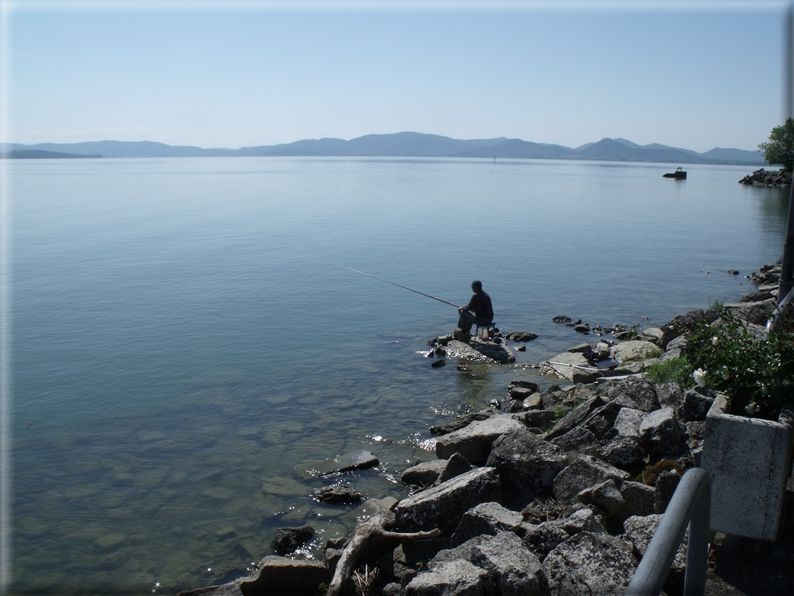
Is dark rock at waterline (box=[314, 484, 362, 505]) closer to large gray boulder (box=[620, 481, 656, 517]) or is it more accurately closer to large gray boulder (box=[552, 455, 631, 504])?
large gray boulder (box=[552, 455, 631, 504])

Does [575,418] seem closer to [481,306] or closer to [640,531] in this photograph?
[640,531]

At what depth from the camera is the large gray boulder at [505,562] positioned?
18.1ft

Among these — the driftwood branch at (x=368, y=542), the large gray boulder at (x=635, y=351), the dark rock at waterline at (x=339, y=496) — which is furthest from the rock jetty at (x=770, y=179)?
the driftwood branch at (x=368, y=542)

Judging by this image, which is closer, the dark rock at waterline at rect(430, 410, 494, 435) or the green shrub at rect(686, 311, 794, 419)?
the green shrub at rect(686, 311, 794, 419)

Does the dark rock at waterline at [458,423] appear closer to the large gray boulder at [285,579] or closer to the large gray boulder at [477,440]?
the large gray boulder at [477,440]

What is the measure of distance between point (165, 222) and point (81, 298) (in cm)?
2641

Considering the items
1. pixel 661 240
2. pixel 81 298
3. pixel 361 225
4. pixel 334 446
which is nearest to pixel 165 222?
pixel 361 225

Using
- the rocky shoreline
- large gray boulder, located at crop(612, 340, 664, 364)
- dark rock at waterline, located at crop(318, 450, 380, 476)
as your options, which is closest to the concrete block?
the rocky shoreline

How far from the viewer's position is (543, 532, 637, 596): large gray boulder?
17.1 feet

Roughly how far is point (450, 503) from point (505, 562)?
83.3 inches

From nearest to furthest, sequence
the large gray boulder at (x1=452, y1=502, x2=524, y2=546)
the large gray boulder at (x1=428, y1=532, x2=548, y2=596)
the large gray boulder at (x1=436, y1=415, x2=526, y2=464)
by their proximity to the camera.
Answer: the large gray boulder at (x1=428, y1=532, x2=548, y2=596), the large gray boulder at (x1=452, y1=502, x2=524, y2=546), the large gray boulder at (x1=436, y1=415, x2=526, y2=464)

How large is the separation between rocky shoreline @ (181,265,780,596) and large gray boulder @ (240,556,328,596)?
0.01 metres

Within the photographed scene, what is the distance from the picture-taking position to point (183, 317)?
883 inches

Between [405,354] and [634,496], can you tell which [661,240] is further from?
[634,496]
